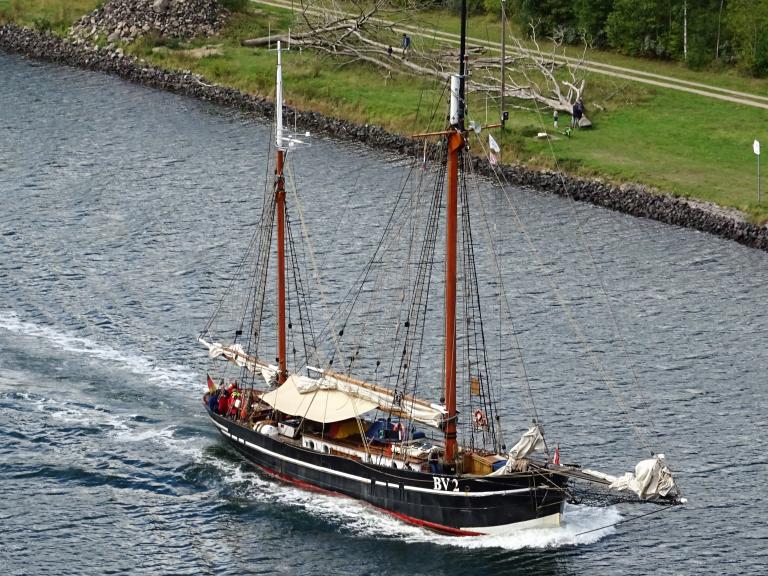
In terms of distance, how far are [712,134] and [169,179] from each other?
45.6 meters

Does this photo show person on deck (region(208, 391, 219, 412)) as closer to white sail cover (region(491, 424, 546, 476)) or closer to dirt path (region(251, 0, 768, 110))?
white sail cover (region(491, 424, 546, 476))

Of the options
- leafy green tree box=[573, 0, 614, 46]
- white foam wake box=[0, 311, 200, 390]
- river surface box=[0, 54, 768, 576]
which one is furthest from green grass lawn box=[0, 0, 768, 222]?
white foam wake box=[0, 311, 200, 390]

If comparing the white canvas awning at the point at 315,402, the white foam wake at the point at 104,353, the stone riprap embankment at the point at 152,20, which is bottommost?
the white foam wake at the point at 104,353

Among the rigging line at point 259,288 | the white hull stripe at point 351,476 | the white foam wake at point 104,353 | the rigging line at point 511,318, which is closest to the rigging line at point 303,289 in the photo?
the rigging line at point 259,288

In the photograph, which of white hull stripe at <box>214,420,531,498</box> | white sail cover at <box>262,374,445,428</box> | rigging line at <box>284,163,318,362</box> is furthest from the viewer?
rigging line at <box>284,163,318,362</box>

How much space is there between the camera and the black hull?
78.7 meters

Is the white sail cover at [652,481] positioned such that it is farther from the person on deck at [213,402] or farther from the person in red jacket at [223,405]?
the person on deck at [213,402]

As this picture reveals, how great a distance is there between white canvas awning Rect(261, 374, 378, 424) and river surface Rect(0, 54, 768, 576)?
161 inches

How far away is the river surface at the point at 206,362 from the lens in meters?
79.5

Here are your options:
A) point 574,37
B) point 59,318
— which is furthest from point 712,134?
point 59,318

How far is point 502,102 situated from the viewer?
14300 centimetres

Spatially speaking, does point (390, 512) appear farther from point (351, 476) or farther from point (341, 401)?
point (341, 401)

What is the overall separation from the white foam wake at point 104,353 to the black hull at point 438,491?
13.5 meters

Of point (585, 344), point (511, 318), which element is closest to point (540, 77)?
point (511, 318)
